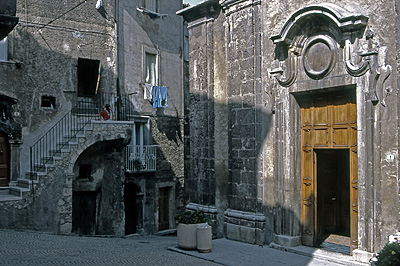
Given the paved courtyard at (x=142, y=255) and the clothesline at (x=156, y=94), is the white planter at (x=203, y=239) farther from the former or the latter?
the clothesline at (x=156, y=94)

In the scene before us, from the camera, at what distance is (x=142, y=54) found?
20.9 m

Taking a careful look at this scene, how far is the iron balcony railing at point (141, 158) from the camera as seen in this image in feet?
65.4

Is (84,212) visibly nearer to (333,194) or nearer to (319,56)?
(333,194)

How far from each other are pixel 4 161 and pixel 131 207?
621 centimetres

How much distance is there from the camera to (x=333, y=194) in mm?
11188

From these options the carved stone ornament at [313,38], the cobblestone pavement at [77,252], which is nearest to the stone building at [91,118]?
the cobblestone pavement at [77,252]

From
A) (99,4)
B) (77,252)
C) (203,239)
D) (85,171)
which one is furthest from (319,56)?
(99,4)

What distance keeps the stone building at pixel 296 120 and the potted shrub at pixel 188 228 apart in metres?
1.37

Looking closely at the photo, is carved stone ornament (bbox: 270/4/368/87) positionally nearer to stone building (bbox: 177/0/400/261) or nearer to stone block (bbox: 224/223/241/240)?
stone building (bbox: 177/0/400/261)

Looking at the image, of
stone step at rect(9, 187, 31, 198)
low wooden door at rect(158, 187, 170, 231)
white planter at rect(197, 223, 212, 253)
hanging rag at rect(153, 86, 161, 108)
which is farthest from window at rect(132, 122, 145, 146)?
white planter at rect(197, 223, 212, 253)

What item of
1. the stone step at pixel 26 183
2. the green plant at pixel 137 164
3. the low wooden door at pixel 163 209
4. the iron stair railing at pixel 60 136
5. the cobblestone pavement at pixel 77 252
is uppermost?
the iron stair railing at pixel 60 136

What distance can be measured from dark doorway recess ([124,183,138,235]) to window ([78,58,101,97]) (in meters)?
4.58

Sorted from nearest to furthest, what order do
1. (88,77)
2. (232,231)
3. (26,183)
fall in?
1. (232,231)
2. (26,183)
3. (88,77)

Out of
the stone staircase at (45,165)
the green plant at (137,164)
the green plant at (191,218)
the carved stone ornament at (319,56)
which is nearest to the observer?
the carved stone ornament at (319,56)
